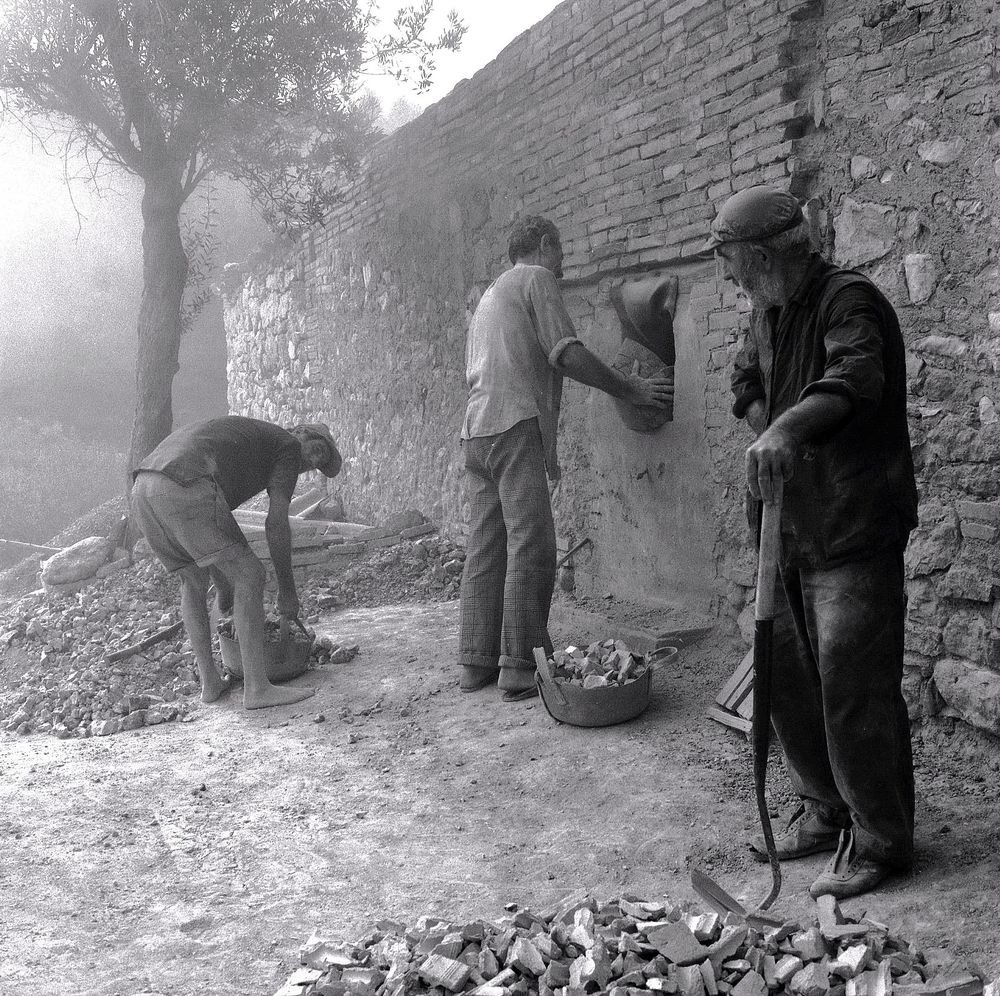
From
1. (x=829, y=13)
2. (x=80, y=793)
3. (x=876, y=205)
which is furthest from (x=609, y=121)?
(x=80, y=793)

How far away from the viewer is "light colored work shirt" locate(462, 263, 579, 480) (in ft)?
15.2

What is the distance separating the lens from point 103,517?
11.6 metres

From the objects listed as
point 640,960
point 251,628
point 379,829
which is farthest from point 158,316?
point 640,960

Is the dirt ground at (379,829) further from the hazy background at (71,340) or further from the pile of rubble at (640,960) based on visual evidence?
the hazy background at (71,340)

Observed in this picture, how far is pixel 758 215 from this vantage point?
2594mm

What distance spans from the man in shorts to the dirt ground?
1.24 ft

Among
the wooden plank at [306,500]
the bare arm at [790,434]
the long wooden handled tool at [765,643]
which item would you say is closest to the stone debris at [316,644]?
the long wooden handled tool at [765,643]

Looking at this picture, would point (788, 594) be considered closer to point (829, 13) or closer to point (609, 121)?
point (829, 13)

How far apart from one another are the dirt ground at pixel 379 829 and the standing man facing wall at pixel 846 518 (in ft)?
0.95

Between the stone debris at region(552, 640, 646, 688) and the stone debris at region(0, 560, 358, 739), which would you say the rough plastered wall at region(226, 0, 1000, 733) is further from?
the stone debris at region(0, 560, 358, 739)

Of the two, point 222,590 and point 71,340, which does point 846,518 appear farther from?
point 71,340

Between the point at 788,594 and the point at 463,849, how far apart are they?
1.42m

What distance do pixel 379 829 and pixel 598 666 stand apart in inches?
48.9

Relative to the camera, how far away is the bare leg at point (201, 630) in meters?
5.34
